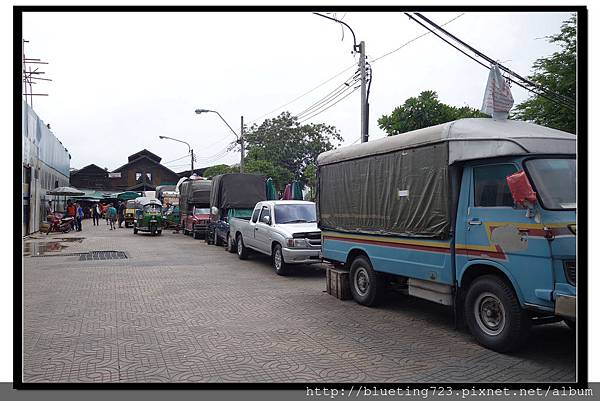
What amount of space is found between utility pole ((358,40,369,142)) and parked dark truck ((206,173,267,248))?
6704 millimetres

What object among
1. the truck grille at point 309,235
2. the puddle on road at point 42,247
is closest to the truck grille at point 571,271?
the truck grille at point 309,235

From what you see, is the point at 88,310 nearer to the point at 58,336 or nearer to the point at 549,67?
the point at 58,336

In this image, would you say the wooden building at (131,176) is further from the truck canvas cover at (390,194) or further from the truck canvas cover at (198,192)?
the truck canvas cover at (390,194)

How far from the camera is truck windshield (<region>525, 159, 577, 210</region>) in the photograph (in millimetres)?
5840

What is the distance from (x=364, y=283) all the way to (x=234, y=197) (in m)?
12.0

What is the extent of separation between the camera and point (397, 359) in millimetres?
6332

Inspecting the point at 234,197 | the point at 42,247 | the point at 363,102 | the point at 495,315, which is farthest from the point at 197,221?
the point at 495,315

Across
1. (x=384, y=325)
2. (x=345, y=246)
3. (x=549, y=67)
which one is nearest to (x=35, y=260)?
(x=345, y=246)

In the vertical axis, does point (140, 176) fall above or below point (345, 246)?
above

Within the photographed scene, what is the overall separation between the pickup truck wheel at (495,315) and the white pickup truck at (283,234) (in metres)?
6.37

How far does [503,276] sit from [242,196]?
1522 cm

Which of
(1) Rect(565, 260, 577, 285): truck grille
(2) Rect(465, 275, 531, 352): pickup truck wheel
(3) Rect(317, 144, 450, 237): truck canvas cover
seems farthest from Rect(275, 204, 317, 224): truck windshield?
(1) Rect(565, 260, 577, 285): truck grille

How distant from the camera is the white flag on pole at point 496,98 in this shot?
Result: 7141mm

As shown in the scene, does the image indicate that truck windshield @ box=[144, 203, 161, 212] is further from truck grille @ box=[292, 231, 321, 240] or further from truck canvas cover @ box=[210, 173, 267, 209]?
truck grille @ box=[292, 231, 321, 240]
